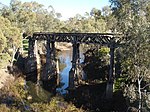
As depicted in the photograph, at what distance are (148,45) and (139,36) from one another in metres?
0.89

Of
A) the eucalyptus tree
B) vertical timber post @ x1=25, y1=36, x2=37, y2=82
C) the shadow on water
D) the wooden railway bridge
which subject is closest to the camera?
the eucalyptus tree

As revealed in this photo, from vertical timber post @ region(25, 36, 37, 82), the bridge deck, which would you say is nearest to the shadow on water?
the bridge deck

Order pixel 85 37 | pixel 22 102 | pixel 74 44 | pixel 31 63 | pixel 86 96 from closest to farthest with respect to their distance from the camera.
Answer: pixel 22 102 < pixel 86 96 < pixel 85 37 < pixel 74 44 < pixel 31 63

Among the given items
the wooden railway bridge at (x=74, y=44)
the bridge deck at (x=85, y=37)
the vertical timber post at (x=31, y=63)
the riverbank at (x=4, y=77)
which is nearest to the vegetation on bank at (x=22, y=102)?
the riverbank at (x=4, y=77)

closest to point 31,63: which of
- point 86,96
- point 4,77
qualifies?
point 4,77

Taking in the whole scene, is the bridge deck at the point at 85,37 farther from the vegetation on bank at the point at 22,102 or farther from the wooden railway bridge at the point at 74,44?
the vegetation on bank at the point at 22,102

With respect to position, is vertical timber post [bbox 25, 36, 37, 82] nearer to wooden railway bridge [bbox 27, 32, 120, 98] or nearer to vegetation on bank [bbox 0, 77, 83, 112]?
wooden railway bridge [bbox 27, 32, 120, 98]

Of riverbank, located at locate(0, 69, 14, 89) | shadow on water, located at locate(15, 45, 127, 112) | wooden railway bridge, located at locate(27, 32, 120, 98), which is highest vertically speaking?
wooden railway bridge, located at locate(27, 32, 120, 98)

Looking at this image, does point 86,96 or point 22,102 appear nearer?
point 22,102

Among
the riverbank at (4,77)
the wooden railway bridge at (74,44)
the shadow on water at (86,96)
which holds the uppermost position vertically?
the wooden railway bridge at (74,44)

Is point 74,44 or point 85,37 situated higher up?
point 85,37

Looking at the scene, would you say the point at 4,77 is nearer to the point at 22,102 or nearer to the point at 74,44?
the point at 74,44

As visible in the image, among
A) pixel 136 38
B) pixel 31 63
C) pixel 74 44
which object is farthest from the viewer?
pixel 31 63

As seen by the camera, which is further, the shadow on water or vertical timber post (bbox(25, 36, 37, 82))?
vertical timber post (bbox(25, 36, 37, 82))
